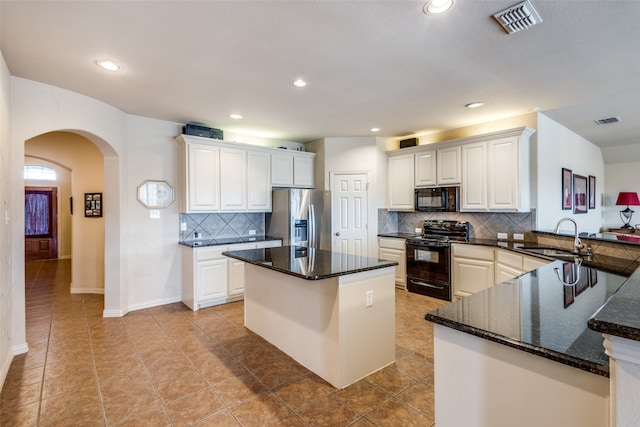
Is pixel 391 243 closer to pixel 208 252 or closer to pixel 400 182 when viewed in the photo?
pixel 400 182

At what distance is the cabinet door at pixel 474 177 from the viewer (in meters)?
4.27

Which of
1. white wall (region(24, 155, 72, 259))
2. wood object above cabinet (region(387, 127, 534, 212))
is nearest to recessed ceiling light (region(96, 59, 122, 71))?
wood object above cabinet (region(387, 127, 534, 212))

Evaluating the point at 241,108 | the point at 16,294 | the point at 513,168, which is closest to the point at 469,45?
the point at 513,168

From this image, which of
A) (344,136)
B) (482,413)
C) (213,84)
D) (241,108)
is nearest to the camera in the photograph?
(482,413)

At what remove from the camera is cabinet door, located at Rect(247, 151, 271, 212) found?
485cm

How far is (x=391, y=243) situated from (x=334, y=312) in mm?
3022

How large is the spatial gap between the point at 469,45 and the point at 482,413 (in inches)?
92.8

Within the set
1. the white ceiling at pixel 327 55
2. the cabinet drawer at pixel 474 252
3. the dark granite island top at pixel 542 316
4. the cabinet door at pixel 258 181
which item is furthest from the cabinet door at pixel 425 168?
the dark granite island top at pixel 542 316

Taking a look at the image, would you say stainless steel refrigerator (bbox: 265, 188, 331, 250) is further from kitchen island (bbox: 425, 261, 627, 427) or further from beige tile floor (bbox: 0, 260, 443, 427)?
kitchen island (bbox: 425, 261, 627, 427)

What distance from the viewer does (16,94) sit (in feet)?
9.26

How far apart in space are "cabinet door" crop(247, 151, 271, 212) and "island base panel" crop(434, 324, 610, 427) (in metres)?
3.96

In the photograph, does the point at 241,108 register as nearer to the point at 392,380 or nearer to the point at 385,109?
the point at 385,109

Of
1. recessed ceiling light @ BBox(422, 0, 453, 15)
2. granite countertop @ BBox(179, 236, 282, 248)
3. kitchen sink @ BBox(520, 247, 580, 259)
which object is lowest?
kitchen sink @ BBox(520, 247, 580, 259)

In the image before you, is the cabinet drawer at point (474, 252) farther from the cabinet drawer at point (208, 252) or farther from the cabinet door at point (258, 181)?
the cabinet drawer at point (208, 252)
